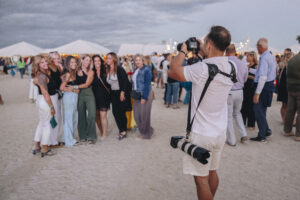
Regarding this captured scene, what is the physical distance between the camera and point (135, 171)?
3701 millimetres

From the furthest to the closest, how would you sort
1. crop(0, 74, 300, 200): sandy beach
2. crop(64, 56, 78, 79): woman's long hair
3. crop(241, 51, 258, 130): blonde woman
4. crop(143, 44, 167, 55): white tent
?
1. crop(143, 44, 167, 55): white tent
2. crop(241, 51, 258, 130): blonde woman
3. crop(64, 56, 78, 79): woman's long hair
4. crop(0, 74, 300, 200): sandy beach

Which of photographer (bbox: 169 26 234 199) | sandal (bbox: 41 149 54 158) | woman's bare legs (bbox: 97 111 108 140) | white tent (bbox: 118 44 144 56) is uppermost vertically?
white tent (bbox: 118 44 144 56)

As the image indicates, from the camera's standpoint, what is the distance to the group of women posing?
14.7 ft

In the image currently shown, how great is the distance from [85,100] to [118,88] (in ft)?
2.73

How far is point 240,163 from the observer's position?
3.88 metres

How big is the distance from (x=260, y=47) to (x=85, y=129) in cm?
425

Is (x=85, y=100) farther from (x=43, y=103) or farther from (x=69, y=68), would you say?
(x=43, y=103)

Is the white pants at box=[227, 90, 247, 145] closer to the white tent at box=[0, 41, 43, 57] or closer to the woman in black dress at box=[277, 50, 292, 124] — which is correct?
the woman in black dress at box=[277, 50, 292, 124]

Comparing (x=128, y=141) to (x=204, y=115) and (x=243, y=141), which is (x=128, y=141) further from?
(x=204, y=115)

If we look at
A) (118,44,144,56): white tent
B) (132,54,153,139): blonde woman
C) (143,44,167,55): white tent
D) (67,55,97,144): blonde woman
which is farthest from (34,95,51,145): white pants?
(143,44,167,55): white tent

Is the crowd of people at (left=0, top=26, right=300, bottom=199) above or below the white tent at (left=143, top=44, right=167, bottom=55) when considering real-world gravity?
below

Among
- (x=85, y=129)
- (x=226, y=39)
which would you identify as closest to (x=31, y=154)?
(x=85, y=129)

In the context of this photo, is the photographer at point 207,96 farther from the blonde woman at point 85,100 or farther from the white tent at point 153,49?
the white tent at point 153,49

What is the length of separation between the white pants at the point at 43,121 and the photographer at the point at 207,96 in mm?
3264
